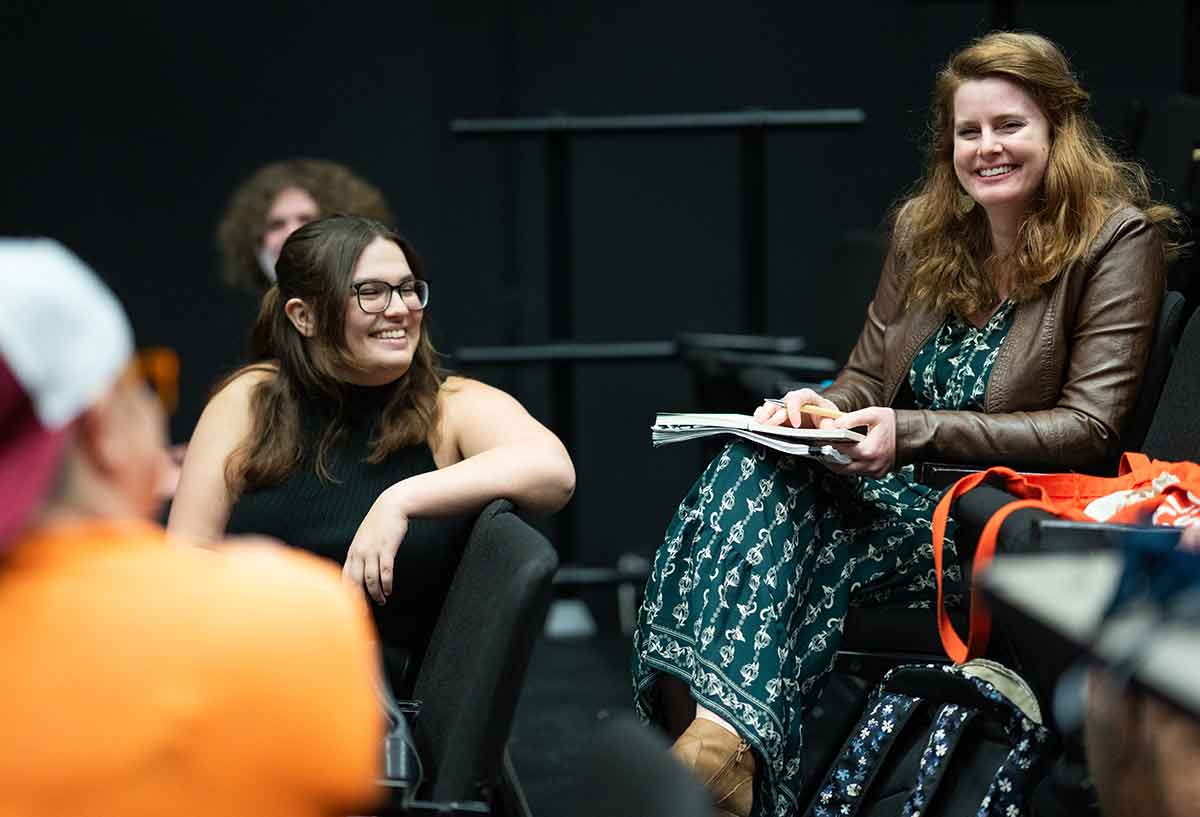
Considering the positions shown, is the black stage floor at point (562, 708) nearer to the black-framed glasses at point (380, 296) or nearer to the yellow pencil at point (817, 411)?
the yellow pencil at point (817, 411)

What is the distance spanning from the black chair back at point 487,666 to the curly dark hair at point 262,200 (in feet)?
7.06

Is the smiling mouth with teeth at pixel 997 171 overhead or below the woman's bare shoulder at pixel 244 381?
overhead

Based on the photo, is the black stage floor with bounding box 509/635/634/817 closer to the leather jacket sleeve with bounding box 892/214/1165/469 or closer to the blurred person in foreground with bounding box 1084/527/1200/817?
the leather jacket sleeve with bounding box 892/214/1165/469

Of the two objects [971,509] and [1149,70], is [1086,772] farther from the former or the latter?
[1149,70]

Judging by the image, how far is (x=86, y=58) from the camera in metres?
4.87

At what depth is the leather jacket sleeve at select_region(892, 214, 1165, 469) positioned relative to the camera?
8.39 ft

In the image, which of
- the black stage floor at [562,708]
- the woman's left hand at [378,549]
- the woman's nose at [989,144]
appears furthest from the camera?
the black stage floor at [562,708]

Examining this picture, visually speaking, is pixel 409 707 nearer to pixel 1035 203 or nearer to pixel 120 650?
pixel 120 650

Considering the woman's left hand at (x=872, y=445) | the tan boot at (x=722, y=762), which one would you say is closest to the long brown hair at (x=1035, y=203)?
the woman's left hand at (x=872, y=445)

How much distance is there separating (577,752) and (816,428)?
1020mm

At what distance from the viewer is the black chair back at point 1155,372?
2.64 metres

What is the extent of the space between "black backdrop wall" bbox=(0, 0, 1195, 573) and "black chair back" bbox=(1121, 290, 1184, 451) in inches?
87.4

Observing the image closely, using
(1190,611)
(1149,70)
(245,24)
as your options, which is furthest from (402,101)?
(1190,611)

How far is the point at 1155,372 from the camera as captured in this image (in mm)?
2662
